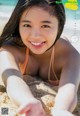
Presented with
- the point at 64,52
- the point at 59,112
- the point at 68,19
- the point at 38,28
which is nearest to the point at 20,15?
the point at 38,28

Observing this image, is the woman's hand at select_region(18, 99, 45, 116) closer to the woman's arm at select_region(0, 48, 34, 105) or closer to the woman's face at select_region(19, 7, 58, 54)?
the woman's arm at select_region(0, 48, 34, 105)

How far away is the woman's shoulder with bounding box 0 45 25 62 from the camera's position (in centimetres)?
174

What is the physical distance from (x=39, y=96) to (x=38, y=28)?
336 mm

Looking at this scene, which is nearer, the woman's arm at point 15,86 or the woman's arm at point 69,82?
the woman's arm at point 15,86

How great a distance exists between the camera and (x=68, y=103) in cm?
140

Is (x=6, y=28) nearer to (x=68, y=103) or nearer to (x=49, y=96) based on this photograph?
(x=49, y=96)

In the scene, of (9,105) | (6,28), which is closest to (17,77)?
(9,105)

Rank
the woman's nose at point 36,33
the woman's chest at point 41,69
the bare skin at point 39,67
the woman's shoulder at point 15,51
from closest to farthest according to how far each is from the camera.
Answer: the bare skin at point 39,67, the woman's nose at point 36,33, the woman's shoulder at point 15,51, the woman's chest at point 41,69

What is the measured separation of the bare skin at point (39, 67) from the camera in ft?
4.49

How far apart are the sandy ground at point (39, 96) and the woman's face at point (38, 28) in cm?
20

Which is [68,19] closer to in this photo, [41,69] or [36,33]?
[41,69]

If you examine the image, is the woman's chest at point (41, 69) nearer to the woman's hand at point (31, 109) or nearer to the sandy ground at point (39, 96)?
the sandy ground at point (39, 96)

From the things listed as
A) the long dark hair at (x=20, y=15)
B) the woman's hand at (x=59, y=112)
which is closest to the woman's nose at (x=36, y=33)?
the long dark hair at (x=20, y=15)

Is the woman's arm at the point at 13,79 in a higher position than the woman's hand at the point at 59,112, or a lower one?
higher
